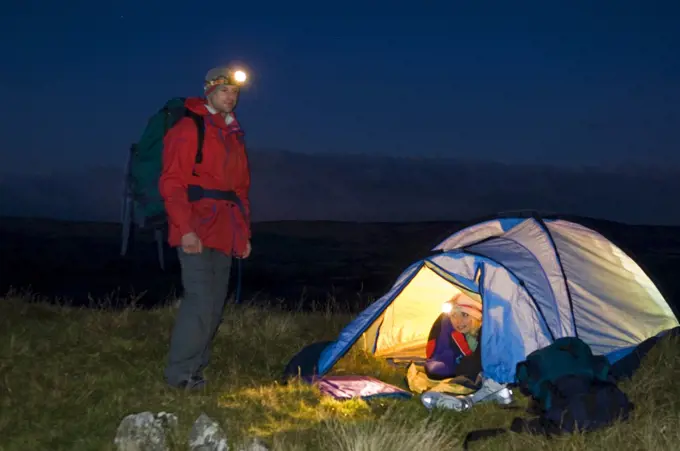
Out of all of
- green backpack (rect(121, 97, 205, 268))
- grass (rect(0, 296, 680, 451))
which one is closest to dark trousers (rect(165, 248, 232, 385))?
grass (rect(0, 296, 680, 451))

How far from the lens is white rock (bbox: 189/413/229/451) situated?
Answer: 170 inches

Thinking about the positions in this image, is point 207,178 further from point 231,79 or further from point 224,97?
point 231,79

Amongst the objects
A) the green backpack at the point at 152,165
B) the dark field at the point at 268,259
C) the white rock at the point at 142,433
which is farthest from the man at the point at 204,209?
the dark field at the point at 268,259

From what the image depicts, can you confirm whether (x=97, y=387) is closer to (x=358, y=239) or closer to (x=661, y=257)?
(x=661, y=257)

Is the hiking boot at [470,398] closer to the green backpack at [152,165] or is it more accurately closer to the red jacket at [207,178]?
the red jacket at [207,178]

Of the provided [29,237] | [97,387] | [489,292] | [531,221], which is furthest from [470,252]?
[29,237]

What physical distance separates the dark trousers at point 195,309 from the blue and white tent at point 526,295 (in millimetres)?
1248

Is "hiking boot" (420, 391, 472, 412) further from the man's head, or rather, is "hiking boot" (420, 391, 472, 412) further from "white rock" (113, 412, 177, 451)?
the man's head

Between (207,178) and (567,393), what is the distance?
2996mm

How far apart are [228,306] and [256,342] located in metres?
1.28

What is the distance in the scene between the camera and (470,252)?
6.64 metres

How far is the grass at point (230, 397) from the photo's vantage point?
15.1ft

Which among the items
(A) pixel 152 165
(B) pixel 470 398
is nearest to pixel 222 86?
(A) pixel 152 165

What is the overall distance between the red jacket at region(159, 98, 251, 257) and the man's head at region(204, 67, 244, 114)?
0.31 ft
